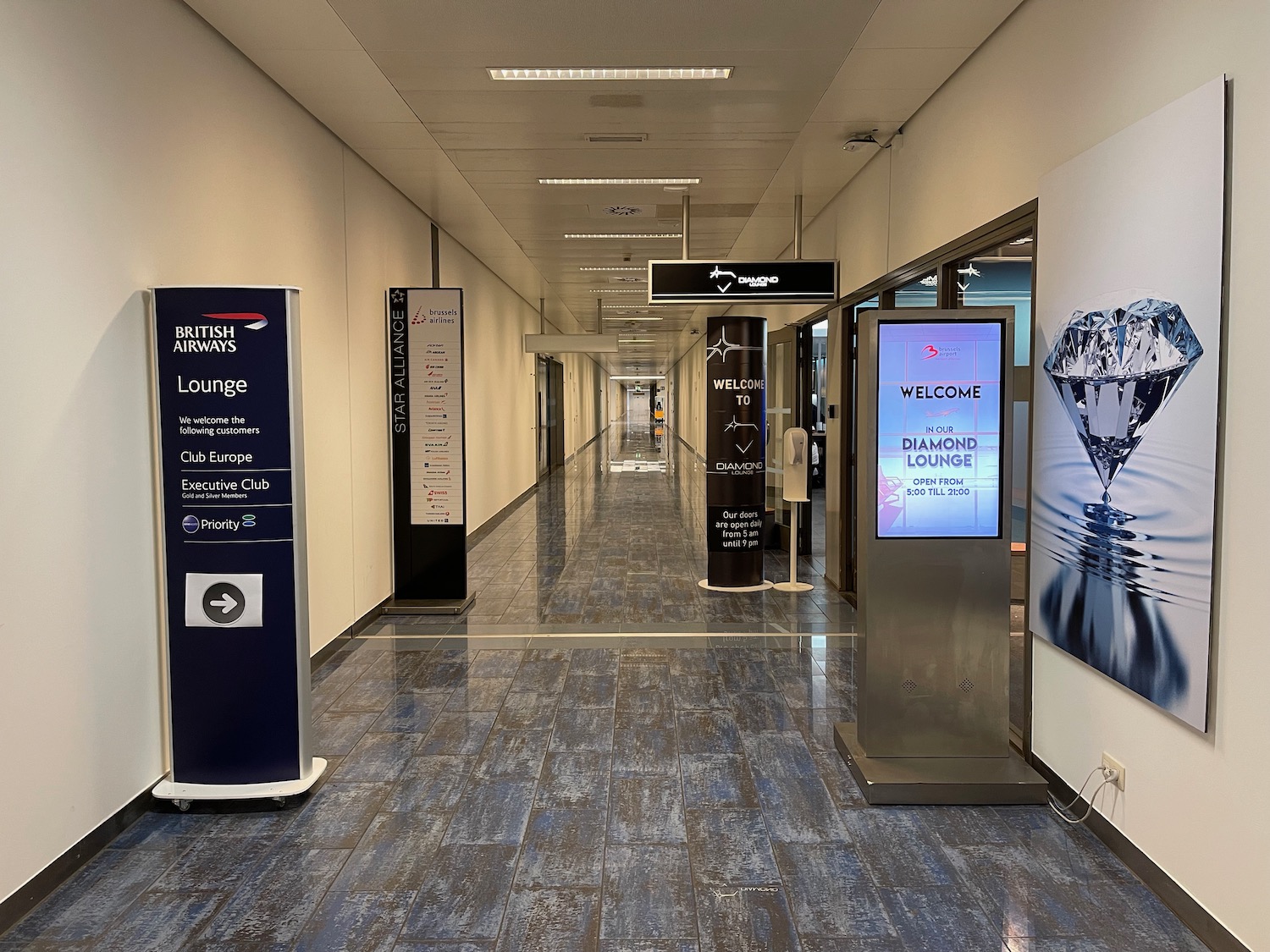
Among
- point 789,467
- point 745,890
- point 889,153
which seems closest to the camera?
point 745,890

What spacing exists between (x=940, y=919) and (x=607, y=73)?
416 centimetres

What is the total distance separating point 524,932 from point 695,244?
8477 mm

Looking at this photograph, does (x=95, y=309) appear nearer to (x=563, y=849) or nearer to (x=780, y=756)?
(x=563, y=849)

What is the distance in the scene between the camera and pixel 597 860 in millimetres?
3172

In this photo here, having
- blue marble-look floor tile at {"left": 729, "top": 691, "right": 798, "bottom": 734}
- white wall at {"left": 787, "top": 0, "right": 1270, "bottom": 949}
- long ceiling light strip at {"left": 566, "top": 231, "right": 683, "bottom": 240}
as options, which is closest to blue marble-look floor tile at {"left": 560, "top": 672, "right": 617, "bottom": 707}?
blue marble-look floor tile at {"left": 729, "top": 691, "right": 798, "bottom": 734}

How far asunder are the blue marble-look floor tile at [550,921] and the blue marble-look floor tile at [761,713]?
1.69 meters

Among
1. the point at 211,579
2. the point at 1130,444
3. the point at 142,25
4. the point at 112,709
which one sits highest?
the point at 142,25

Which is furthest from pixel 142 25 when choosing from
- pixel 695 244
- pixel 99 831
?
pixel 695 244

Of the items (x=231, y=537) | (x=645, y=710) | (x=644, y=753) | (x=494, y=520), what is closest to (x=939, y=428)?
(x=644, y=753)

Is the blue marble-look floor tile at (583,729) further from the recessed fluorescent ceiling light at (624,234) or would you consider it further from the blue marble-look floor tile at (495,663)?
the recessed fluorescent ceiling light at (624,234)

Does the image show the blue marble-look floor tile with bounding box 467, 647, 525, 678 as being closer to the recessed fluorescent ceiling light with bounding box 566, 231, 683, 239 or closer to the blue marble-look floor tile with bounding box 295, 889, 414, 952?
the blue marble-look floor tile with bounding box 295, 889, 414, 952

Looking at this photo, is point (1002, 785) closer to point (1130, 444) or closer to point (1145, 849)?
point (1145, 849)

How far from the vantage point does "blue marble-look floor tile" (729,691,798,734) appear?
14.8 ft

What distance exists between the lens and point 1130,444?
3041 millimetres
